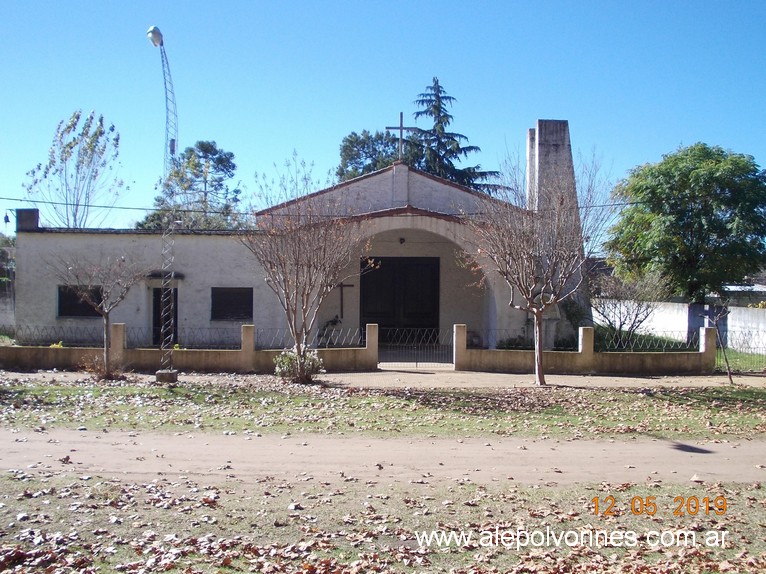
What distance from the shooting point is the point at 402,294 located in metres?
24.0

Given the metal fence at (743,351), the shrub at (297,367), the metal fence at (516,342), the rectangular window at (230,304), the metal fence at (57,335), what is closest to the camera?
the shrub at (297,367)

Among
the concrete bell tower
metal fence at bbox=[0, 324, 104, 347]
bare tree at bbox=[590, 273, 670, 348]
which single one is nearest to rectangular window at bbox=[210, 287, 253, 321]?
metal fence at bbox=[0, 324, 104, 347]

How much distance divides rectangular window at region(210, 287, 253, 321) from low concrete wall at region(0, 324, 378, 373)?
4.28 metres

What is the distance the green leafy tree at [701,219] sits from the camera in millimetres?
22859

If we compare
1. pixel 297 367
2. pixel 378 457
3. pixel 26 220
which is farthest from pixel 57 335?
pixel 378 457

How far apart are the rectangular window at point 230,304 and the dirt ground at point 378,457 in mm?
11305

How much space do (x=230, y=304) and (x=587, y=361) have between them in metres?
10.8

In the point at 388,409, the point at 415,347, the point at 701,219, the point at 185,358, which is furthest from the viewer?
the point at 701,219

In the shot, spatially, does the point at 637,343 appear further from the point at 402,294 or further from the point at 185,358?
the point at 185,358

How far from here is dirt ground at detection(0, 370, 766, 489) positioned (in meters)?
A: 7.89

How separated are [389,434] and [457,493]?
3.01 metres

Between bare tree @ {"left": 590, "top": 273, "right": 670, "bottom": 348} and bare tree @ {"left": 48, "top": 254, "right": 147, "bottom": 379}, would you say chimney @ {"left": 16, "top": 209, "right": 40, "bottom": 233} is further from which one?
bare tree @ {"left": 590, "top": 273, "right": 670, "bottom": 348}

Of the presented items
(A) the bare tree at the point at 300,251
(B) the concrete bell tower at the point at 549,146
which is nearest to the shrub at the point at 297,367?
(A) the bare tree at the point at 300,251

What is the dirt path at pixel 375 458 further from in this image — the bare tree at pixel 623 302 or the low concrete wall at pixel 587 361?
the bare tree at pixel 623 302
